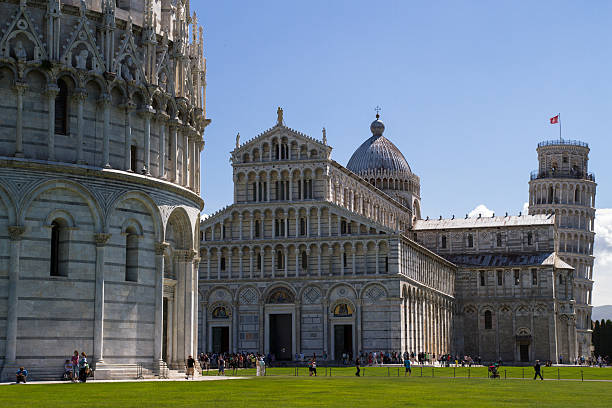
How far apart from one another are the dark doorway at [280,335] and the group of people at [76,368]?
43853 millimetres

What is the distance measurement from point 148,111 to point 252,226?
40.9 metres

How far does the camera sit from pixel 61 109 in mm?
37625

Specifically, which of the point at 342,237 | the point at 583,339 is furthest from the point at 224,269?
the point at 583,339

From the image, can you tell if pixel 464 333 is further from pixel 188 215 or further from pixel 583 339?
pixel 188 215

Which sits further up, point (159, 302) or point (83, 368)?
point (159, 302)

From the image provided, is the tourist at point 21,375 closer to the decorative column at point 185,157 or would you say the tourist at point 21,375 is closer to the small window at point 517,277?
the decorative column at point 185,157

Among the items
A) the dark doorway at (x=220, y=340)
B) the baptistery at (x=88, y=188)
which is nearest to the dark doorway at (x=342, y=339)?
the dark doorway at (x=220, y=340)

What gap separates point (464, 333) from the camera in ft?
330

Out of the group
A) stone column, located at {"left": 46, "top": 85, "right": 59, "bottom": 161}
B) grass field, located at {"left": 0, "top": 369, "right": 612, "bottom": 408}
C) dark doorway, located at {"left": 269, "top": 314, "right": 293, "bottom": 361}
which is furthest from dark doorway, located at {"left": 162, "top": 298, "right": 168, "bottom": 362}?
dark doorway, located at {"left": 269, "top": 314, "right": 293, "bottom": 361}

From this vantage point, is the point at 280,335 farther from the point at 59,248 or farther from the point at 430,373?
the point at 59,248

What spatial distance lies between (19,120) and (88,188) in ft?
12.1

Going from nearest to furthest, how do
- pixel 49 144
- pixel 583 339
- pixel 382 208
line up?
pixel 49 144 → pixel 382 208 → pixel 583 339

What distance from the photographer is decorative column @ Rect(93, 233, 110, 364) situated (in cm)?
3672

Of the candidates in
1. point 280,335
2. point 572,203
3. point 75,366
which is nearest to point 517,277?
point 572,203
